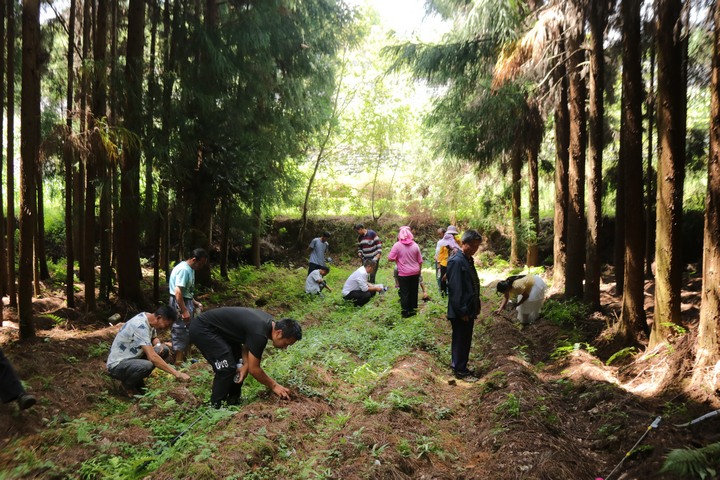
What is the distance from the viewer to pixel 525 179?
687 inches

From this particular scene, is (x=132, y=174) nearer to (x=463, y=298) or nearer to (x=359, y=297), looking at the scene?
(x=359, y=297)

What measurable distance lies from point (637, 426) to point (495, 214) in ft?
48.4

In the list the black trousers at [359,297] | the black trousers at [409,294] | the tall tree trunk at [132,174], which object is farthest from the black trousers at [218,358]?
the black trousers at [359,297]

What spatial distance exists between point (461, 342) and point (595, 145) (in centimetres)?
541

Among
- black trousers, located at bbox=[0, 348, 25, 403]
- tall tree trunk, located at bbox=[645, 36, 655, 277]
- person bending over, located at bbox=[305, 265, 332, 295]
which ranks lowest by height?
black trousers, located at bbox=[0, 348, 25, 403]

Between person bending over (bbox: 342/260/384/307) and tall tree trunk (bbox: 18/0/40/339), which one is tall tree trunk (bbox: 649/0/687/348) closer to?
person bending over (bbox: 342/260/384/307)

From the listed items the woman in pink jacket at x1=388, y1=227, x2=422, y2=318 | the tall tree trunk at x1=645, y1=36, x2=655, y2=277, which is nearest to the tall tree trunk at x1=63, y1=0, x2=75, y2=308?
the woman in pink jacket at x1=388, y1=227, x2=422, y2=318

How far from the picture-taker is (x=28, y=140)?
8.41 metres

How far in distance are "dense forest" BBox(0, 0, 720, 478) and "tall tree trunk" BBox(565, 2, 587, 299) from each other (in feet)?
0.14

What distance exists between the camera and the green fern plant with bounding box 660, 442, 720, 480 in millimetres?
3646

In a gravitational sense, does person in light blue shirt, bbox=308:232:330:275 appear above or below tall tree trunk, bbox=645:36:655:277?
below

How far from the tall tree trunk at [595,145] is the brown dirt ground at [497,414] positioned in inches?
93.0

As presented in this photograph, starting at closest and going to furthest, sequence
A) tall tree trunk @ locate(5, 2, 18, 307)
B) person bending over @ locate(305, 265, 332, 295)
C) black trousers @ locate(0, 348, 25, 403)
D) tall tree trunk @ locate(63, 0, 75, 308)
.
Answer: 1. black trousers @ locate(0, 348, 25, 403)
2. tall tree trunk @ locate(63, 0, 75, 308)
3. tall tree trunk @ locate(5, 2, 18, 307)
4. person bending over @ locate(305, 265, 332, 295)

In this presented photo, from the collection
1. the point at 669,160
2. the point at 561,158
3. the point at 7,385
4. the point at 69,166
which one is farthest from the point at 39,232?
the point at 669,160
